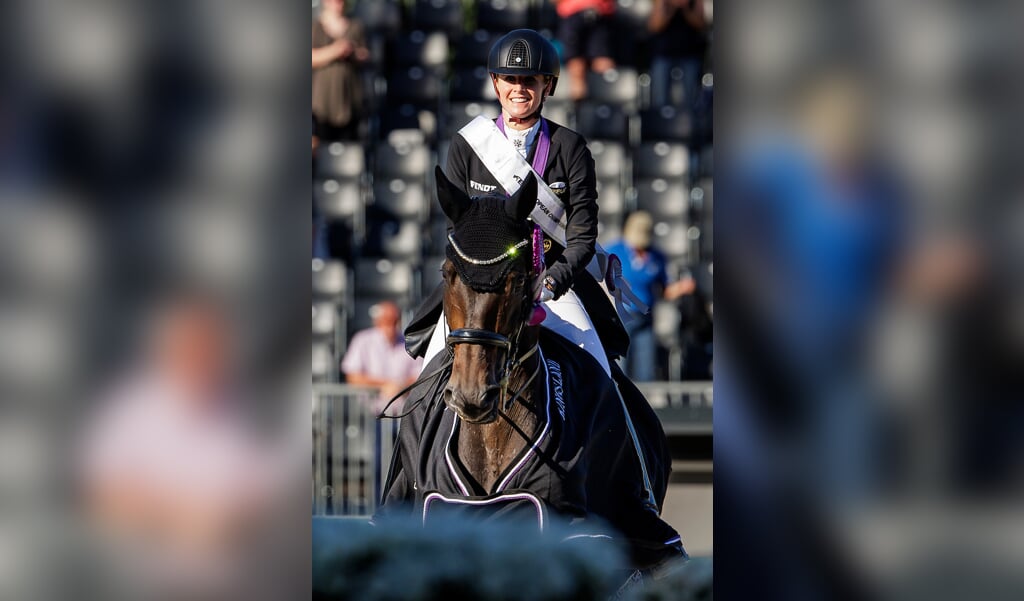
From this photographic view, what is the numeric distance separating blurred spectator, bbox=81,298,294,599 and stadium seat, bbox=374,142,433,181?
235 inches

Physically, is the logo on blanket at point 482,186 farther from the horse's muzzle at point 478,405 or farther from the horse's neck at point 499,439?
the horse's muzzle at point 478,405

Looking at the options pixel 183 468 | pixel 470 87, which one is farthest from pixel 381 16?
pixel 183 468

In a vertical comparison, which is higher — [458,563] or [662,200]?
[662,200]

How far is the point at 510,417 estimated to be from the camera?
3.76 metres

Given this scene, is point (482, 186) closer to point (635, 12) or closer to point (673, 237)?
point (673, 237)

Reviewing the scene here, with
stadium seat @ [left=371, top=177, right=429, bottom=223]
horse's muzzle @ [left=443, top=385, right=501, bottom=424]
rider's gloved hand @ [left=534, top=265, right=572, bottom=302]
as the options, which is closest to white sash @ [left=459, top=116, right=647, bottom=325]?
rider's gloved hand @ [left=534, top=265, right=572, bottom=302]

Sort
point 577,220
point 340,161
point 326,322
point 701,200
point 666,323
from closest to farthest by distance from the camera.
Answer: point 577,220, point 326,322, point 666,323, point 340,161, point 701,200

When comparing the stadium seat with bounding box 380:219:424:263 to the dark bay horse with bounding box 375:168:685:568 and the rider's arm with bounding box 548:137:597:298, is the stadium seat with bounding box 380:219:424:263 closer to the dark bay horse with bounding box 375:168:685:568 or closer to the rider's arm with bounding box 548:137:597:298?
the rider's arm with bounding box 548:137:597:298

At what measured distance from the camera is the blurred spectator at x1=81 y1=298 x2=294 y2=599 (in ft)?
7.55

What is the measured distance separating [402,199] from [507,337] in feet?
15.5

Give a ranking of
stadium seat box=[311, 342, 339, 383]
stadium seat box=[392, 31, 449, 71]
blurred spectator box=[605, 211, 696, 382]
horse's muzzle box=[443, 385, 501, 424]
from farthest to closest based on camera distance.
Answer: stadium seat box=[392, 31, 449, 71] → stadium seat box=[311, 342, 339, 383] → blurred spectator box=[605, 211, 696, 382] → horse's muzzle box=[443, 385, 501, 424]

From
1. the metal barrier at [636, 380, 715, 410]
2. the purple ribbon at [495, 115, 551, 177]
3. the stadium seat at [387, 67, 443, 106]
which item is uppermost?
the stadium seat at [387, 67, 443, 106]

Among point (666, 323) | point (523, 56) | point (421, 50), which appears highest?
point (421, 50)

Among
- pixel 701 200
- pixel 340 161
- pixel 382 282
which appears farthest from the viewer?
pixel 701 200
